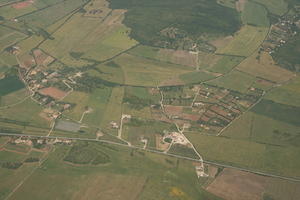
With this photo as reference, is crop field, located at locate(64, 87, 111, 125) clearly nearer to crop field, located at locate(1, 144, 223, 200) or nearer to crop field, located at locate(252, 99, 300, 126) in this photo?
crop field, located at locate(1, 144, 223, 200)

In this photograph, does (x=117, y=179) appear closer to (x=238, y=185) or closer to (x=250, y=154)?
(x=238, y=185)

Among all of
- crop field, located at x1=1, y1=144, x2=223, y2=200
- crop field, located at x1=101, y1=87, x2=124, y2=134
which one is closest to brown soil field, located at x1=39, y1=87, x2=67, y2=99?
crop field, located at x1=101, y1=87, x2=124, y2=134

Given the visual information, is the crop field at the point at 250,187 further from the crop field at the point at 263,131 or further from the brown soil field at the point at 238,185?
the crop field at the point at 263,131

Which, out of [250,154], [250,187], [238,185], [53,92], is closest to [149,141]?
[250,154]

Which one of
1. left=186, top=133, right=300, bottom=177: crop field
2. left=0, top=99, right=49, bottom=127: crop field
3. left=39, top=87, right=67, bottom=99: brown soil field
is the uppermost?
left=39, top=87, right=67, bottom=99: brown soil field

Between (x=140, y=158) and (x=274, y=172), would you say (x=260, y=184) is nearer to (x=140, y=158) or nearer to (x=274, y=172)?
(x=274, y=172)

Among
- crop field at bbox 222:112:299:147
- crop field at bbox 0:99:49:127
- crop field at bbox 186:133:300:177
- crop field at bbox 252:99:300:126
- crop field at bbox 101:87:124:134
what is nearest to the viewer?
crop field at bbox 186:133:300:177

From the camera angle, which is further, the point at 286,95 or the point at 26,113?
the point at 286,95
